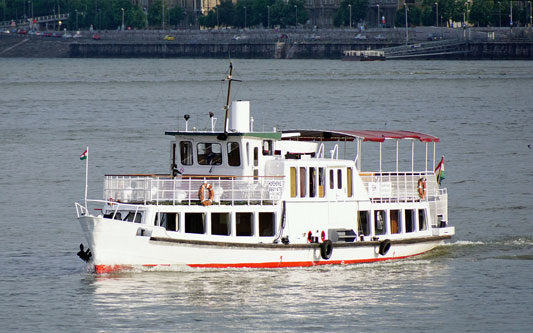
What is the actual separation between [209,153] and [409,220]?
6894 millimetres

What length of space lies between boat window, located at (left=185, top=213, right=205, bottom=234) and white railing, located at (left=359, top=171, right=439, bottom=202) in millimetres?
5808

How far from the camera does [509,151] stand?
73.1 m

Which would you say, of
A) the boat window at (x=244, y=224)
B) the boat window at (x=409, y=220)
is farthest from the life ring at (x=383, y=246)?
the boat window at (x=244, y=224)

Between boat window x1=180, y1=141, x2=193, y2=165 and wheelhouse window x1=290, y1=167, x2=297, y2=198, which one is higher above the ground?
boat window x1=180, y1=141, x2=193, y2=165

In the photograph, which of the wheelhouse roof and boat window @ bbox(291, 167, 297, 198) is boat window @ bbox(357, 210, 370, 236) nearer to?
the wheelhouse roof

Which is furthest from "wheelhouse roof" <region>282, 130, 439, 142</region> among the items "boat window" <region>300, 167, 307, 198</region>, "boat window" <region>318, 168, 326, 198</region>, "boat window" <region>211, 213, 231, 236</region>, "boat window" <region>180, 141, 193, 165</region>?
"boat window" <region>211, 213, 231, 236</region>

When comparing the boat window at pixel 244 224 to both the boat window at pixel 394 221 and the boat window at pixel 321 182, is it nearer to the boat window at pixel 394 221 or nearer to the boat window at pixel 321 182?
the boat window at pixel 321 182

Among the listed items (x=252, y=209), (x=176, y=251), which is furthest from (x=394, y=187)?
(x=176, y=251)

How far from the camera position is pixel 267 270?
1409 inches

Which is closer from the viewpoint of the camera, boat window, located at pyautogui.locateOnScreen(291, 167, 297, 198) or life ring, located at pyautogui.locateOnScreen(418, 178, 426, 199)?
boat window, located at pyautogui.locateOnScreen(291, 167, 297, 198)

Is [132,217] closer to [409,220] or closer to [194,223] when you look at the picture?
[194,223]

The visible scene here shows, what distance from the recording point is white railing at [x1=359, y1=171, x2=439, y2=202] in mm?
38469

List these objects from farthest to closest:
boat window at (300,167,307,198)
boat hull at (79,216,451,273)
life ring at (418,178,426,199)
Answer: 1. life ring at (418,178,426,199)
2. boat window at (300,167,307,198)
3. boat hull at (79,216,451,273)

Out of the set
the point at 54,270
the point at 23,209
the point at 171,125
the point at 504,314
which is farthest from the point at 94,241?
the point at 171,125
